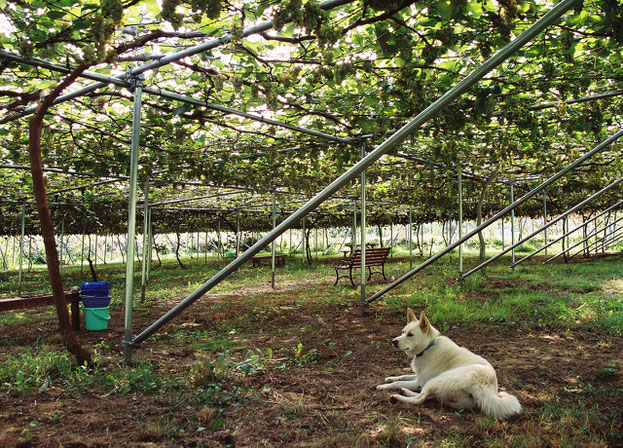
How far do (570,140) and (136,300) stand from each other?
10.5m

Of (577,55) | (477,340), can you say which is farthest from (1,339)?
(577,55)

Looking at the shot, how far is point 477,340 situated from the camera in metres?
5.32

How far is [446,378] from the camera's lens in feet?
10.5

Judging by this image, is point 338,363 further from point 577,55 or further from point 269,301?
point 269,301

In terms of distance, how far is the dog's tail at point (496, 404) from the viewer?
293 cm

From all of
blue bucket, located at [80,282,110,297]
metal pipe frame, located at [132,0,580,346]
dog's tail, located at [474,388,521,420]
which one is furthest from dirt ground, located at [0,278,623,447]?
metal pipe frame, located at [132,0,580,346]

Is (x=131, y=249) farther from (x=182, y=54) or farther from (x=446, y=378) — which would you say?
(x=446, y=378)

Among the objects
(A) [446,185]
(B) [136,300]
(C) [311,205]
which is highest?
(A) [446,185]

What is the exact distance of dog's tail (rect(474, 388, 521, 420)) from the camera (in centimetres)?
293

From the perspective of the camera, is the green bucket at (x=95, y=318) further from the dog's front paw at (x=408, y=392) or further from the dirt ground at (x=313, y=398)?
the dog's front paw at (x=408, y=392)

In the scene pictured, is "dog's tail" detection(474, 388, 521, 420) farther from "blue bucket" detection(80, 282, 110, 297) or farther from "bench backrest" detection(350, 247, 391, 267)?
"bench backrest" detection(350, 247, 391, 267)

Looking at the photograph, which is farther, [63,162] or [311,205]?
[63,162]

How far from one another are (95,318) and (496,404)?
5.82m

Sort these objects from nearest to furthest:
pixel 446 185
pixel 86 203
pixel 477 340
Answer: pixel 477 340
pixel 446 185
pixel 86 203
